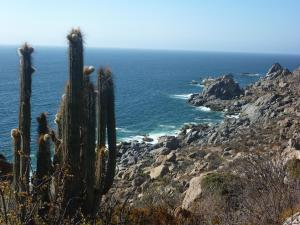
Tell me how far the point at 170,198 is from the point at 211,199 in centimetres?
621

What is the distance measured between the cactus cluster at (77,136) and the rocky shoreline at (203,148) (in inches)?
195

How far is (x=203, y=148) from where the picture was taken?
43812 mm

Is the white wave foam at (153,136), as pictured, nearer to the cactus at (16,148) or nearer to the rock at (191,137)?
the rock at (191,137)

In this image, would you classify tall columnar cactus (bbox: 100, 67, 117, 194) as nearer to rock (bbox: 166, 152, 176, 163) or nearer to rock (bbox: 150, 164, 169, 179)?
rock (bbox: 150, 164, 169, 179)

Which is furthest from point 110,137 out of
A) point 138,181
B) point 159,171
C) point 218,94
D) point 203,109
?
point 218,94

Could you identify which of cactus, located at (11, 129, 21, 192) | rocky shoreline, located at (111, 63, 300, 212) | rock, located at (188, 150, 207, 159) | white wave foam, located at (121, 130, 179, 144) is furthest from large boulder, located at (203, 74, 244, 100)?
cactus, located at (11, 129, 21, 192)

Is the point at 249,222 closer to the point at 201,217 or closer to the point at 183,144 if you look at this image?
the point at 201,217

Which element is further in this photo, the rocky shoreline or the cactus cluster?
the rocky shoreline

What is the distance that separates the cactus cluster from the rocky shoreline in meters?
4.96

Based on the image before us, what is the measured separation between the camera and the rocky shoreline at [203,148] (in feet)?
93.4

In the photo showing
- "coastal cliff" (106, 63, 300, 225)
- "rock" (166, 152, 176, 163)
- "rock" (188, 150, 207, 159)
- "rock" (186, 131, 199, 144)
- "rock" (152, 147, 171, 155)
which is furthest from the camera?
"rock" (186, 131, 199, 144)

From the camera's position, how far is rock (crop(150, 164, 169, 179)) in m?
34.6

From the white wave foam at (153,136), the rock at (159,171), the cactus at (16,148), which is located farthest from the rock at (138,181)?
the cactus at (16,148)

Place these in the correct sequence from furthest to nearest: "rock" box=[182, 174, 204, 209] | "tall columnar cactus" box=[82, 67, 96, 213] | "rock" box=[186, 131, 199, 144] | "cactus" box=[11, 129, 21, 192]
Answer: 1. "rock" box=[186, 131, 199, 144]
2. "rock" box=[182, 174, 204, 209]
3. "tall columnar cactus" box=[82, 67, 96, 213]
4. "cactus" box=[11, 129, 21, 192]
